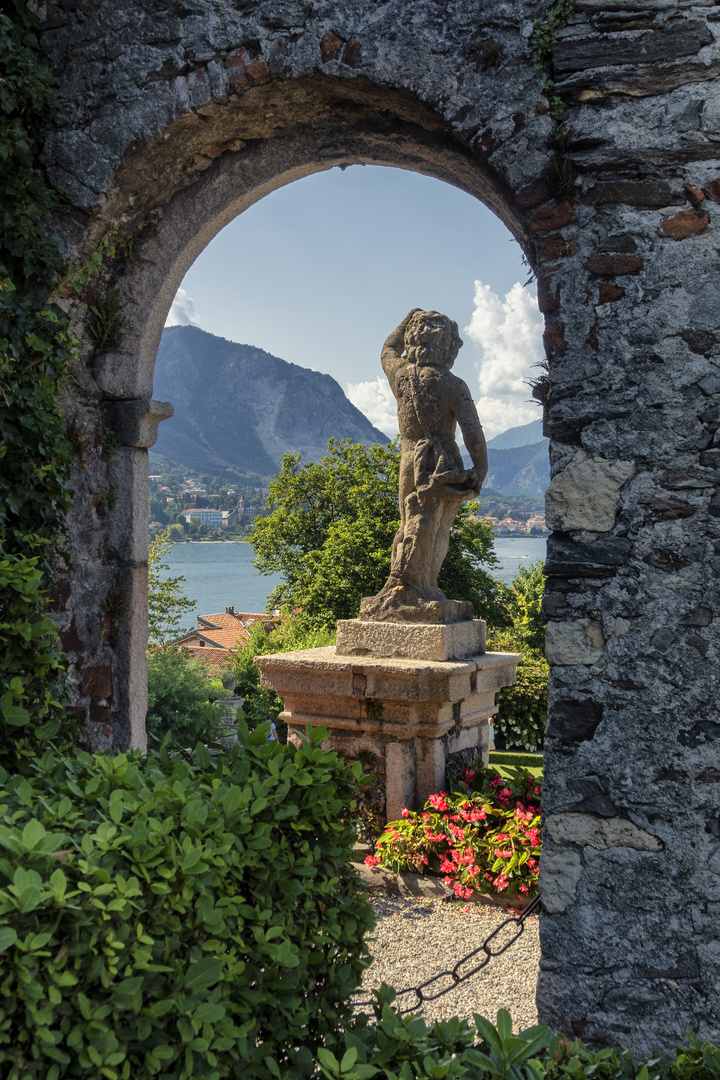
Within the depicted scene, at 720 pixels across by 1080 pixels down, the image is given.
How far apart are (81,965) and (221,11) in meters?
3.31

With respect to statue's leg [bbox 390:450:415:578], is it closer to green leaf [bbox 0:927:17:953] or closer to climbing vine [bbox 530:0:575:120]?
climbing vine [bbox 530:0:575:120]

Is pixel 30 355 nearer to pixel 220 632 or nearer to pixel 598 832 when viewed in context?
pixel 598 832

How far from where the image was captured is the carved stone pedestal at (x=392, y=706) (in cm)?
447

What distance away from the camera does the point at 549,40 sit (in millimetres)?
2670

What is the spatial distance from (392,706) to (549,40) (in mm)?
3311

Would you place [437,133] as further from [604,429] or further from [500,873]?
[500,873]

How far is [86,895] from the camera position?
1.33 metres

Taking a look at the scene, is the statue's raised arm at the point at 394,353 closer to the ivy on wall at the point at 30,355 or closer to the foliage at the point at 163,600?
the ivy on wall at the point at 30,355

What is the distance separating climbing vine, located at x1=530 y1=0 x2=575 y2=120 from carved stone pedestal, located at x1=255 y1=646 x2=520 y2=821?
111 inches

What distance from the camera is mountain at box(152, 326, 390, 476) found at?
65000 mm

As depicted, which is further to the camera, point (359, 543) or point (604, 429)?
point (359, 543)

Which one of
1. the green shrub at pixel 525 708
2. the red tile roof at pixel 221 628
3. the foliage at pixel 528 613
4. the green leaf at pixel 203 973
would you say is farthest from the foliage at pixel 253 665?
the green leaf at pixel 203 973

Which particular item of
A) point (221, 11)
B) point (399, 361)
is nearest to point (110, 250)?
point (221, 11)

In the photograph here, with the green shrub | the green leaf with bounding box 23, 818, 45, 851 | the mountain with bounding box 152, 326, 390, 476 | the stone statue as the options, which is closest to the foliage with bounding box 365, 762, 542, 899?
the stone statue
